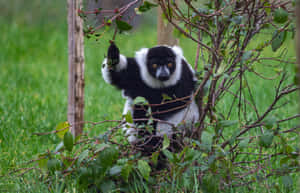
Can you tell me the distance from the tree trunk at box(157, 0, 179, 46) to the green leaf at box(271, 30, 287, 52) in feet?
2.56

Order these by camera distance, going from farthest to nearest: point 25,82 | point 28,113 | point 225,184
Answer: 1. point 25,82
2. point 28,113
3. point 225,184

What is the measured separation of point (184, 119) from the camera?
233 cm

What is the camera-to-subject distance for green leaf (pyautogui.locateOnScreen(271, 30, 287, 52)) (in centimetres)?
190

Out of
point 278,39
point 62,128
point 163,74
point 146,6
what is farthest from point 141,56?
point 278,39

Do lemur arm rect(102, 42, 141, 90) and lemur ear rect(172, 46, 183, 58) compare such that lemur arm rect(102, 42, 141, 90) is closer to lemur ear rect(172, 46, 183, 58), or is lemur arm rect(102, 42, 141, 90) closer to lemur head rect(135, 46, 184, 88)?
lemur head rect(135, 46, 184, 88)

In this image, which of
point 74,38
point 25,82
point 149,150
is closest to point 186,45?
point 149,150

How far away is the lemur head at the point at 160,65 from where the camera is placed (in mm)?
2996

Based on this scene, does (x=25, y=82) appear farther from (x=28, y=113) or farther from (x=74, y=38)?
(x=74, y=38)

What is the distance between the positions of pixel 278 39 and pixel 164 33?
36.0 inches

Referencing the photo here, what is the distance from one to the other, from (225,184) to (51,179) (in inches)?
44.6

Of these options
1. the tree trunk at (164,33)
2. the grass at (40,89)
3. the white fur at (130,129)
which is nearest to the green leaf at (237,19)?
the grass at (40,89)

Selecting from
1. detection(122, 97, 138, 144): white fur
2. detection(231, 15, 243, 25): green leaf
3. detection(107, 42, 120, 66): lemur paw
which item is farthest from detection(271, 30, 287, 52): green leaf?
detection(107, 42, 120, 66): lemur paw

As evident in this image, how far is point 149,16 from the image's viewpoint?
249 centimetres

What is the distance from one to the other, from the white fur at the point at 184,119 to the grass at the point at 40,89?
0.20 meters
